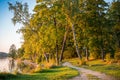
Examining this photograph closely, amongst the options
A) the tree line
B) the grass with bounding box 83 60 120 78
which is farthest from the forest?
the grass with bounding box 83 60 120 78

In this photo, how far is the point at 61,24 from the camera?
49.8 metres

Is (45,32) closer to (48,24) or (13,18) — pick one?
(48,24)

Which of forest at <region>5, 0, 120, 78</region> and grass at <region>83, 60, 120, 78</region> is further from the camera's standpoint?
forest at <region>5, 0, 120, 78</region>

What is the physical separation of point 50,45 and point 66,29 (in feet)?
15.6

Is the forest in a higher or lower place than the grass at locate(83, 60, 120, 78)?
higher

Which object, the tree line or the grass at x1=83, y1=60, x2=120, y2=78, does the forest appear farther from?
the grass at x1=83, y1=60, x2=120, y2=78

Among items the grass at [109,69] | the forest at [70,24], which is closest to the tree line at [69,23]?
the forest at [70,24]

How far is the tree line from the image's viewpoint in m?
45.6

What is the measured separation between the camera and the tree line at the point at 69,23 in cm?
4559

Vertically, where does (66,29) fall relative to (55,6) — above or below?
below

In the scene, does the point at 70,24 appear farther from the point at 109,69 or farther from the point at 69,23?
the point at 109,69

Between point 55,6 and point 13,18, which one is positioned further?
point 13,18

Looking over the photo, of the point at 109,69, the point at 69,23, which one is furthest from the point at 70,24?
the point at 109,69

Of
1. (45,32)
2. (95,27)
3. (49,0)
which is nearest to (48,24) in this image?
(45,32)
